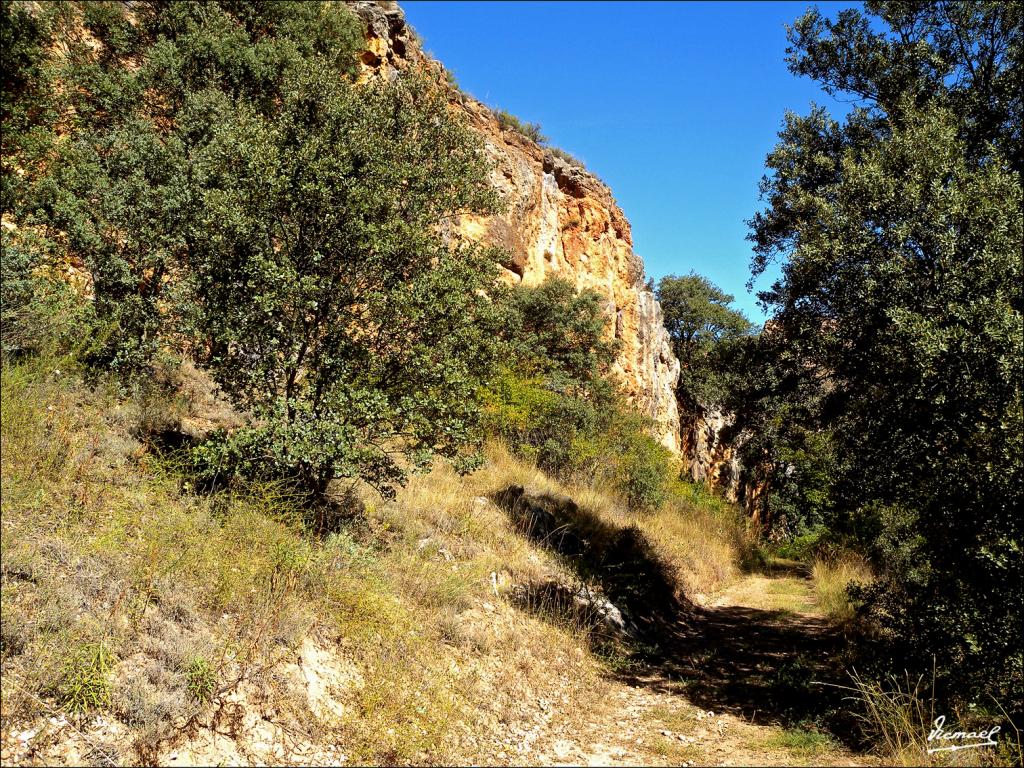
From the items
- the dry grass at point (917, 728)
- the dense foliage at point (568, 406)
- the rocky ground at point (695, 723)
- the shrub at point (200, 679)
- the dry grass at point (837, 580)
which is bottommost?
the shrub at point (200, 679)

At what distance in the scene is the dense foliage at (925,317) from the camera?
4.82 m

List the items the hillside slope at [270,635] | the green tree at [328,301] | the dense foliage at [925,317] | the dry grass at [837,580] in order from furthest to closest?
the dry grass at [837,580], the green tree at [328,301], the dense foliage at [925,317], the hillside slope at [270,635]

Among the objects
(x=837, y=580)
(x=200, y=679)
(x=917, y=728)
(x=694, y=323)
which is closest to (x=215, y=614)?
(x=200, y=679)

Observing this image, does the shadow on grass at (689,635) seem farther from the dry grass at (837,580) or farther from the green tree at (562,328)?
the green tree at (562,328)

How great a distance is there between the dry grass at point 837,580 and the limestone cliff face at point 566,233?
7.95 meters

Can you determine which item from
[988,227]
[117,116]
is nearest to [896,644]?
[988,227]

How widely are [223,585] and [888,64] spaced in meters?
10.4

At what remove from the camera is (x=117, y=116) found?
11.5 metres

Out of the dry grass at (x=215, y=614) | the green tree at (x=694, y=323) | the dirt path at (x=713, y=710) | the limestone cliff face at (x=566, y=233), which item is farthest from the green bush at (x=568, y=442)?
the green tree at (x=694, y=323)

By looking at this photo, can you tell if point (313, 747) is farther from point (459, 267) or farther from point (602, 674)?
point (459, 267)

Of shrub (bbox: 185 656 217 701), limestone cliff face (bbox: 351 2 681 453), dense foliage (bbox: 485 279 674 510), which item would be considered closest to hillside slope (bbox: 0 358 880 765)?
shrub (bbox: 185 656 217 701)

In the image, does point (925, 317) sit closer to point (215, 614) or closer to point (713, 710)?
point (713, 710)

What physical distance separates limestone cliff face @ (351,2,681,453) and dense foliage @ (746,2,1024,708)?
578 inches

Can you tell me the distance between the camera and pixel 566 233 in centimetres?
→ 2797
